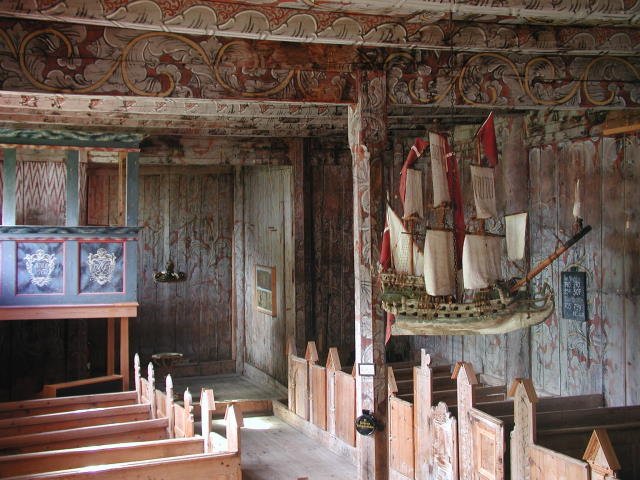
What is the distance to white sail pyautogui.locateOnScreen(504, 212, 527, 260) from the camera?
20.0 feet

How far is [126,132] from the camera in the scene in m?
9.62

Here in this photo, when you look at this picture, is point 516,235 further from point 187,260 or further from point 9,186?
point 187,260

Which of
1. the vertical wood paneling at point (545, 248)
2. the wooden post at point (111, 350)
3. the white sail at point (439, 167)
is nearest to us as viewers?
the white sail at point (439, 167)

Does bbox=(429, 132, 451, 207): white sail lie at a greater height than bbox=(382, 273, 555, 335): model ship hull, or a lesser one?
greater

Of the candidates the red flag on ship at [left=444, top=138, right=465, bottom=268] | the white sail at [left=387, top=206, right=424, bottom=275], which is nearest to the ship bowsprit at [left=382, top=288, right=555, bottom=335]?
the white sail at [left=387, top=206, right=424, bottom=275]

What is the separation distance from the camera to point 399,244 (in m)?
6.14

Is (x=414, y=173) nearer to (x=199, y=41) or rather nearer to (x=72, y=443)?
(x=199, y=41)

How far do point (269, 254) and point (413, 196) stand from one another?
5.57 meters

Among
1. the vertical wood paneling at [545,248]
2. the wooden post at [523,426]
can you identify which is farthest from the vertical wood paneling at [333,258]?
the wooden post at [523,426]

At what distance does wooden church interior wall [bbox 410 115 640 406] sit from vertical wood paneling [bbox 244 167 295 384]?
337 cm

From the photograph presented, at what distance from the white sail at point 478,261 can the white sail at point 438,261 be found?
14cm

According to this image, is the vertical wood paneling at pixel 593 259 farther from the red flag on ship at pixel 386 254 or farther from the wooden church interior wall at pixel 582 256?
the red flag on ship at pixel 386 254

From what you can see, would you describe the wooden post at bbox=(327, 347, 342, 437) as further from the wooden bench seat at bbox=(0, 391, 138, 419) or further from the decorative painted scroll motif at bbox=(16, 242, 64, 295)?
the decorative painted scroll motif at bbox=(16, 242, 64, 295)

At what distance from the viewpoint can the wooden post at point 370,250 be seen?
5.91 metres
